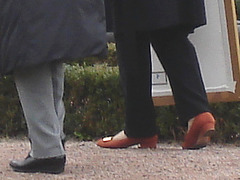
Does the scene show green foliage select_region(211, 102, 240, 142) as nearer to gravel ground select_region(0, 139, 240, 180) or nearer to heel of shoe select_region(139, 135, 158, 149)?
gravel ground select_region(0, 139, 240, 180)

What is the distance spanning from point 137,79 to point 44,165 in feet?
3.06

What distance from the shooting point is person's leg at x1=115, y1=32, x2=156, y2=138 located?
158 inches

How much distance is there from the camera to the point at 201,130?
12.7 feet

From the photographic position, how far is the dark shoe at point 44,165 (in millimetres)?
3328

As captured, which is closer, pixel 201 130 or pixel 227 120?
pixel 201 130

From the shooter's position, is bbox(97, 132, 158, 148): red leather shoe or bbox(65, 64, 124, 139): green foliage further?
bbox(65, 64, 124, 139): green foliage

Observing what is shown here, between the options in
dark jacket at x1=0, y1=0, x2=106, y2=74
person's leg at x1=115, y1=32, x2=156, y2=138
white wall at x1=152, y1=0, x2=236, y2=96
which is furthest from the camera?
white wall at x1=152, y1=0, x2=236, y2=96

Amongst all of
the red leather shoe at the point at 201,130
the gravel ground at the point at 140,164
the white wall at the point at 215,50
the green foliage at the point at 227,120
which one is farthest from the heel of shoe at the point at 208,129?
the green foliage at the point at 227,120

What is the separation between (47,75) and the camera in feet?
10.6

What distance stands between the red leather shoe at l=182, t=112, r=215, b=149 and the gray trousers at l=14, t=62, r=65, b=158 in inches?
35.6

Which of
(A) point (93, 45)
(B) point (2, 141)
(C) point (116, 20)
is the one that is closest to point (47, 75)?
(A) point (93, 45)

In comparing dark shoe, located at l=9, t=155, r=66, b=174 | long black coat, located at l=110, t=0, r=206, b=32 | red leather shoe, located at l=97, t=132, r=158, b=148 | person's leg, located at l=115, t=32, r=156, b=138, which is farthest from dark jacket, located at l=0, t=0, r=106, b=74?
red leather shoe, located at l=97, t=132, r=158, b=148

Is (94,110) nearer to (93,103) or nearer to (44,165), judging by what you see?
(93,103)

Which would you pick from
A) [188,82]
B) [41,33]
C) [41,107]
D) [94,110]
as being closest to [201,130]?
[188,82]
